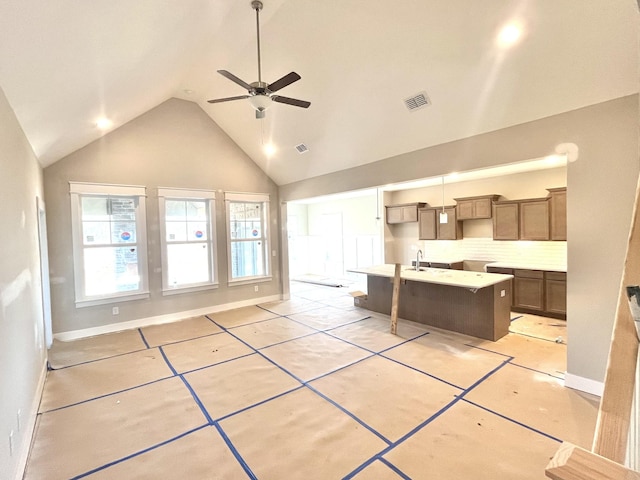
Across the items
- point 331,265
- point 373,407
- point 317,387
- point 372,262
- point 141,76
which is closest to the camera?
point 373,407

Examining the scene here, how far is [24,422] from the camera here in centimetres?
235

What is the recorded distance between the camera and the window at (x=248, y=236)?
6.62 m

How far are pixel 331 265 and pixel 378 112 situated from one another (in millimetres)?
6726

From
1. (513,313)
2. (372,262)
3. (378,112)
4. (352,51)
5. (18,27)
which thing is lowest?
(513,313)

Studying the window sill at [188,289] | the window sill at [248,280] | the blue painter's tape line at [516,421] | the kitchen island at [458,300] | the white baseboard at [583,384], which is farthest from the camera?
the window sill at [248,280]

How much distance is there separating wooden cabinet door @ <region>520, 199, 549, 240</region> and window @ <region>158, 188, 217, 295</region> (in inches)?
240

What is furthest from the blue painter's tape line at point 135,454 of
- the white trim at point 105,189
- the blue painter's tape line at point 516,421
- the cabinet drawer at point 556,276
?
the cabinet drawer at point 556,276

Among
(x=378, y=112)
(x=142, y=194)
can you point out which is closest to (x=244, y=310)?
(x=142, y=194)

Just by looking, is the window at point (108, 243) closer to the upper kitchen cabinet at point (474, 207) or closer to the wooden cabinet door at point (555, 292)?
the upper kitchen cabinet at point (474, 207)

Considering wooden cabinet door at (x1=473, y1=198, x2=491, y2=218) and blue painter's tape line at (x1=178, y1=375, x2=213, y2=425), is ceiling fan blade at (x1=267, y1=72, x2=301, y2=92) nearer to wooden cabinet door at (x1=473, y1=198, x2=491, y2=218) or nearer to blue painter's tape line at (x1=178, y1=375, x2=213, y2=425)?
blue painter's tape line at (x1=178, y1=375, x2=213, y2=425)

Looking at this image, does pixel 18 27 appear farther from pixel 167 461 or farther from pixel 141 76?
pixel 167 461

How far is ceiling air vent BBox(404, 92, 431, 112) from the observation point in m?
3.68

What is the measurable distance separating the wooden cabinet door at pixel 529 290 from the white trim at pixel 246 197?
5.38m

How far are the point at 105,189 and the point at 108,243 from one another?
92 centimetres
